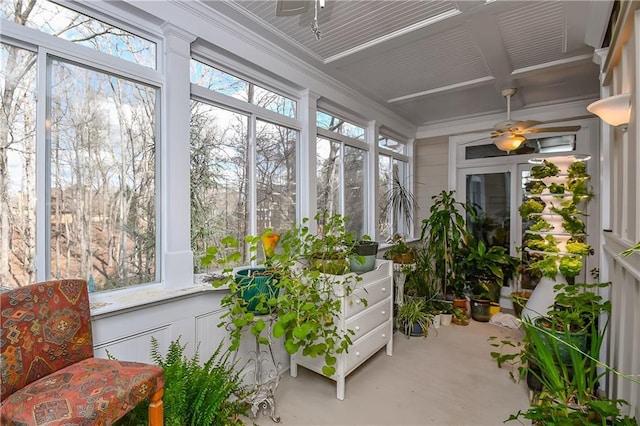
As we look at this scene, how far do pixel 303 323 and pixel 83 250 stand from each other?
127 centimetres

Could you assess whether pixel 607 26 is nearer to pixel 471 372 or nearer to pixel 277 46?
pixel 277 46

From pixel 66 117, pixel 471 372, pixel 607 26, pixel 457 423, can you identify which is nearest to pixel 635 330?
pixel 457 423

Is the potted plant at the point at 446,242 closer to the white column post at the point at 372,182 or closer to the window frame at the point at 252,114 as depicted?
the white column post at the point at 372,182

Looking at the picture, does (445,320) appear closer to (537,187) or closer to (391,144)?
(537,187)

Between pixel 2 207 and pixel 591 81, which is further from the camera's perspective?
pixel 591 81

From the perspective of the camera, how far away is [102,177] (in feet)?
5.49

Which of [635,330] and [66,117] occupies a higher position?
[66,117]

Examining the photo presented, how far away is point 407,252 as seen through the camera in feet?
11.4

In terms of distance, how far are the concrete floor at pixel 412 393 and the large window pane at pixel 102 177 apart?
4.38 feet

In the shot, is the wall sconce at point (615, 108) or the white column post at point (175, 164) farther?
the white column post at point (175, 164)

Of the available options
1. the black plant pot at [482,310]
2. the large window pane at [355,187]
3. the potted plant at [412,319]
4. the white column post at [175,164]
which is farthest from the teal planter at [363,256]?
the black plant pot at [482,310]

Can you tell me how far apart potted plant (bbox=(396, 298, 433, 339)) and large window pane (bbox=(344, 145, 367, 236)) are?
101cm

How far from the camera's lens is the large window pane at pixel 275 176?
250cm

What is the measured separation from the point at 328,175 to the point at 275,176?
818 mm
